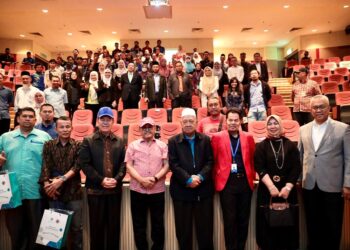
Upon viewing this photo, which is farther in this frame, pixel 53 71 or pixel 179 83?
pixel 53 71

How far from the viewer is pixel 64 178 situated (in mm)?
2672

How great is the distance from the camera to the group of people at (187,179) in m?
2.71

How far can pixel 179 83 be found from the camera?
6.45 m

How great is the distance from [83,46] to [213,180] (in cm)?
1626

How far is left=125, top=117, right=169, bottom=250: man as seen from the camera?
2783 millimetres

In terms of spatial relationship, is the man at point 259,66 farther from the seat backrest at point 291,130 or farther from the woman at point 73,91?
the woman at point 73,91

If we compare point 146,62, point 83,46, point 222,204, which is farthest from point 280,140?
point 83,46

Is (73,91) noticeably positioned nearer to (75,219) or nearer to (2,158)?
(2,158)

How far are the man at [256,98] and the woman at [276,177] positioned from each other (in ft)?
9.49

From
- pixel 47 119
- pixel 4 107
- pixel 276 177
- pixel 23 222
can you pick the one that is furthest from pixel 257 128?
pixel 4 107

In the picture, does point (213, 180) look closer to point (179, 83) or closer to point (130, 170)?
point (130, 170)

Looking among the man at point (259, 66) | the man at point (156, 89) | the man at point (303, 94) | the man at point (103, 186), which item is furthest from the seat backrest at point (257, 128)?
the man at point (259, 66)

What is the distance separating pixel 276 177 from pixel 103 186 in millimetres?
1397

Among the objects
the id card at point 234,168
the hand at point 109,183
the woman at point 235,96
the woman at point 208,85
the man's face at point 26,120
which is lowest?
the hand at point 109,183
